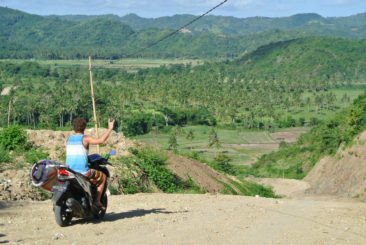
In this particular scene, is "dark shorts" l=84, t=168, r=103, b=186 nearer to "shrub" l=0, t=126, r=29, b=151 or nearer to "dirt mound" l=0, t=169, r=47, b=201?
"dirt mound" l=0, t=169, r=47, b=201

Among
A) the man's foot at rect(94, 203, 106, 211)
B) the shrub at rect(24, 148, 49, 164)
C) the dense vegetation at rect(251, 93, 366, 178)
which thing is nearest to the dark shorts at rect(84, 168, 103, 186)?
the man's foot at rect(94, 203, 106, 211)

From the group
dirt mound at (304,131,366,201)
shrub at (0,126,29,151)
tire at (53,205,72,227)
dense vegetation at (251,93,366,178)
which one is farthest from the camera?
→ dense vegetation at (251,93,366,178)

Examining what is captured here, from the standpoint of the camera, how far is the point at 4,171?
1141cm

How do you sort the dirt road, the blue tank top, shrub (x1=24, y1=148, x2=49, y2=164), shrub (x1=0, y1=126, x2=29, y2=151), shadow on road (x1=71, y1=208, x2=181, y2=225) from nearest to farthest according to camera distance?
the dirt road < the blue tank top < shadow on road (x1=71, y1=208, x2=181, y2=225) < shrub (x1=24, y1=148, x2=49, y2=164) < shrub (x1=0, y1=126, x2=29, y2=151)

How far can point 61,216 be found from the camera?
772 centimetres

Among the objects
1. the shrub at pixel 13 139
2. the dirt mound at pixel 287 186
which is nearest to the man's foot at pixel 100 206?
the shrub at pixel 13 139

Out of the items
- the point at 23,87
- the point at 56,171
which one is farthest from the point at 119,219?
the point at 23,87

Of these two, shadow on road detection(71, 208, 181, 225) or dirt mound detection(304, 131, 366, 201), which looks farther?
dirt mound detection(304, 131, 366, 201)

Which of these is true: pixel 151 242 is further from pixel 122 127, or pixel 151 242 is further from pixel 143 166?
pixel 122 127

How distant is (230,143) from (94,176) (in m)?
95.7

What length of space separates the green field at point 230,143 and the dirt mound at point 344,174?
3641 cm

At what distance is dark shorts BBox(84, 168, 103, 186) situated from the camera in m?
8.12

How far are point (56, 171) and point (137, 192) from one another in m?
5.93

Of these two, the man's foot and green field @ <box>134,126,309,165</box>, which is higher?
the man's foot
